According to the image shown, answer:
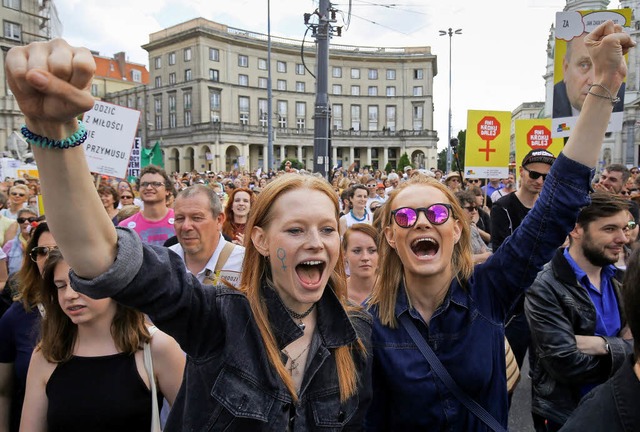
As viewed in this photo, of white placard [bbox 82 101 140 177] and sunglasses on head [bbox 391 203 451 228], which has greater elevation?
white placard [bbox 82 101 140 177]

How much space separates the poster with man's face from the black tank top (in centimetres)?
408

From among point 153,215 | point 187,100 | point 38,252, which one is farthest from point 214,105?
point 38,252

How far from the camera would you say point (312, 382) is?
1745 mm

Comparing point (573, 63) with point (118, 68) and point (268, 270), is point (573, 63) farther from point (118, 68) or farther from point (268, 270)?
point (118, 68)

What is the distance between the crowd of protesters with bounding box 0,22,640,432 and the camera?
128 cm

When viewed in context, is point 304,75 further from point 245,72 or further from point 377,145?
point 377,145

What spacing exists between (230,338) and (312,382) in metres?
0.34

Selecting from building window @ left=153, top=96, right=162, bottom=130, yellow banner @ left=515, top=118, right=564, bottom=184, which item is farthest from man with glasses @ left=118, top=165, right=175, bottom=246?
building window @ left=153, top=96, right=162, bottom=130

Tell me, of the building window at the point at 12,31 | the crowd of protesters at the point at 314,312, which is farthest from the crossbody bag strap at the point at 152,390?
the building window at the point at 12,31

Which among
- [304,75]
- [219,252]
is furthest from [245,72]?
[219,252]

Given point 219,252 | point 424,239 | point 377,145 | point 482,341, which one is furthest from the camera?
point 377,145

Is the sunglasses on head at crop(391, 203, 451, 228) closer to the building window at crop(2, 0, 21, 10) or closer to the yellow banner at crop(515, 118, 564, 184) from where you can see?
the yellow banner at crop(515, 118, 564, 184)

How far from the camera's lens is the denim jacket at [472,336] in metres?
1.93

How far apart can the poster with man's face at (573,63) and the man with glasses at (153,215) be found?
4049 millimetres
